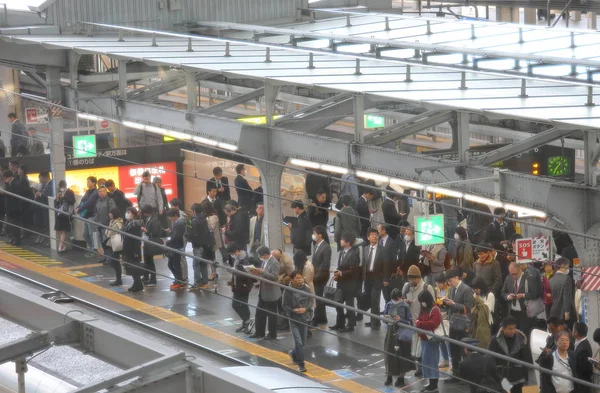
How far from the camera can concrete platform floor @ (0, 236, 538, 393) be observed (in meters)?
11.8

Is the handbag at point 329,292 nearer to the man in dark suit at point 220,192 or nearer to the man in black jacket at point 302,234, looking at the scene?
the man in black jacket at point 302,234

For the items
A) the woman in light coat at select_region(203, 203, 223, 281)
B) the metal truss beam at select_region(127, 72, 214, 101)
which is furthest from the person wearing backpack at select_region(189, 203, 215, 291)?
the metal truss beam at select_region(127, 72, 214, 101)

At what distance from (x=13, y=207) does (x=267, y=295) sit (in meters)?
7.35

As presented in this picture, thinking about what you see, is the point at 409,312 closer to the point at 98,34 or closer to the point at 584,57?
the point at 584,57

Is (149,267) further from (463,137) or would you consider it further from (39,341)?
(39,341)

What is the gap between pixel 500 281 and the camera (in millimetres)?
12836

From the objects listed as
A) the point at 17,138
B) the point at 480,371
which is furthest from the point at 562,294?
the point at 17,138

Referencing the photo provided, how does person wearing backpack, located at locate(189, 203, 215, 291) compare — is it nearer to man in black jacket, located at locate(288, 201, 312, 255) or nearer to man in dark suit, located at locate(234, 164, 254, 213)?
man in black jacket, located at locate(288, 201, 312, 255)

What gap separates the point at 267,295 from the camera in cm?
1246

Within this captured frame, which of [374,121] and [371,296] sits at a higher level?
[374,121]

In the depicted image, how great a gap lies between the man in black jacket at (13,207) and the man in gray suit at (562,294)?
8857 millimetres

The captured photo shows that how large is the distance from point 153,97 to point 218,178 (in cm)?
184

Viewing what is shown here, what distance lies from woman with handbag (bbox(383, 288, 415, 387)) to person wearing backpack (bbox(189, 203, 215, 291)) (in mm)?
4201

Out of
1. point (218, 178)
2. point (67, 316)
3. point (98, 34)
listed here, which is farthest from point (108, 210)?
point (67, 316)
